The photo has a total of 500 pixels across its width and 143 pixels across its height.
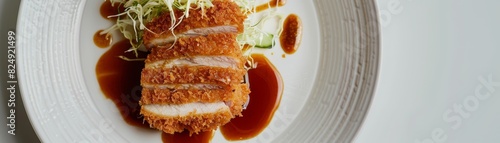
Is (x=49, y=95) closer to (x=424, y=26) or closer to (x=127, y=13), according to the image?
(x=127, y=13)

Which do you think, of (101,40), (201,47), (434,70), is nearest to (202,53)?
(201,47)

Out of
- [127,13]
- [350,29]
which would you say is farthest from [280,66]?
[127,13]

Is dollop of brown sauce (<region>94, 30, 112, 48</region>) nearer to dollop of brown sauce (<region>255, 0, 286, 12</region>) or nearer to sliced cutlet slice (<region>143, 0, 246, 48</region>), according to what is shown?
sliced cutlet slice (<region>143, 0, 246, 48</region>)

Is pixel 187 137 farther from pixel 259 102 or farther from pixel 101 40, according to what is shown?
pixel 101 40

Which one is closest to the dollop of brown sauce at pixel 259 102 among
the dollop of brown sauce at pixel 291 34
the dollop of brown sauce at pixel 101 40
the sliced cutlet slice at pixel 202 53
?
the dollop of brown sauce at pixel 291 34

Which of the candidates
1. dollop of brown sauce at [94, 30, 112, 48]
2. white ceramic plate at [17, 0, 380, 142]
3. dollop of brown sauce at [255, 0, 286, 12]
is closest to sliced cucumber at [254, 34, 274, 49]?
white ceramic plate at [17, 0, 380, 142]
